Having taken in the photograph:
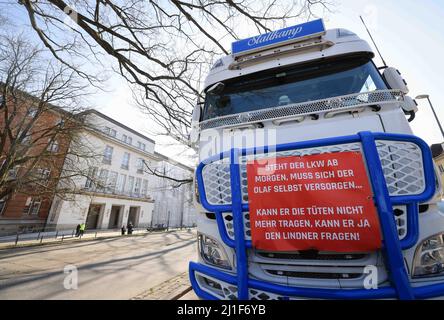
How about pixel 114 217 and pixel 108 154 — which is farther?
pixel 114 217

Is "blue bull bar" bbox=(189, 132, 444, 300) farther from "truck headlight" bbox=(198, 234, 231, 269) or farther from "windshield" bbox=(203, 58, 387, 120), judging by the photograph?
"windshield" bbox=(203, 58, 387, 120)

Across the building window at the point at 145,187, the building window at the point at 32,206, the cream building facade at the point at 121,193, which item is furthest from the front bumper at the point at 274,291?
the building window at the point at 145,187

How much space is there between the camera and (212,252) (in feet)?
6.16

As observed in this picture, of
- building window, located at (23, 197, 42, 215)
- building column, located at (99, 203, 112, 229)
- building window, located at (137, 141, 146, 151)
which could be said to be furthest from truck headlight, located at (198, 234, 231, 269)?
building window, located at (137, 141, 146, 151)

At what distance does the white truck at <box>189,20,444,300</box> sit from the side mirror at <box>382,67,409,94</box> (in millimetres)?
10

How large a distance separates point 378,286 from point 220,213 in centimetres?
Result: 124

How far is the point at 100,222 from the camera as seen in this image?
89.5ft

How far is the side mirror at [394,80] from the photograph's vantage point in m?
2.38

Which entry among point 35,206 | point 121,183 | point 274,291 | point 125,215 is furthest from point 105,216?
point 274,291

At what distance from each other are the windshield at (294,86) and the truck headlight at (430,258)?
1.67 meters

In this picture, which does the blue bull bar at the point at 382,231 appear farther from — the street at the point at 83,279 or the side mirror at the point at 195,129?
the street at the point at 83,279

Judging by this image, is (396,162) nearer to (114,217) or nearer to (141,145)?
(114,217)

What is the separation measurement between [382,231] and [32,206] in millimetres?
29217
